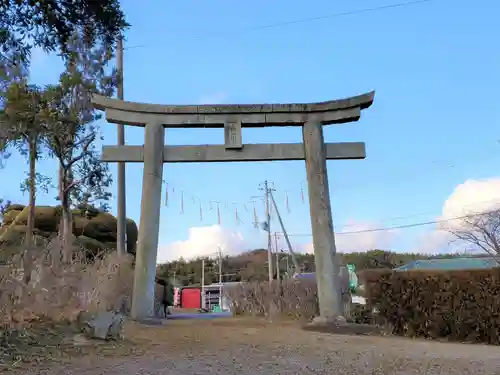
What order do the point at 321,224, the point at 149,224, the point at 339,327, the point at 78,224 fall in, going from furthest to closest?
the point at 78,224 < the point at 321,224 < the point at 149,224 < the point at 339,327

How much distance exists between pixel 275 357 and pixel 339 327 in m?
3.84

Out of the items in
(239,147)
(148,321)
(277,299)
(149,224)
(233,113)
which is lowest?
(148,321)

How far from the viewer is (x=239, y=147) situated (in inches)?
426

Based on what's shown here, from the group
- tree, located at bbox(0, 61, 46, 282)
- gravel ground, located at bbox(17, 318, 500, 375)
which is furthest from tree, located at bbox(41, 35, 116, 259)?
gravel ground, located at bbox(17, 318, 500, 375)

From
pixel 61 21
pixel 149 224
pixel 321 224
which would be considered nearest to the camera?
pixel 61 21

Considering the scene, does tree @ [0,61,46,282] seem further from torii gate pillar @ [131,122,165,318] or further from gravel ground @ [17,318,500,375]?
gravel ground @ [17,318,500,375]

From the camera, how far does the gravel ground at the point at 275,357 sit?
16.6ft

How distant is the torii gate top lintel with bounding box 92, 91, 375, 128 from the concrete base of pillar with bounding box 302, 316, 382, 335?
4319 mm

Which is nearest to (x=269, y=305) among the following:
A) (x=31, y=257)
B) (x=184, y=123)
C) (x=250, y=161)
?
(x=250, y=161)

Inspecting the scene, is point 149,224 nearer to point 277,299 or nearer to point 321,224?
point 321,224

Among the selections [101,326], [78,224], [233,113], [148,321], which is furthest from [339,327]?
[78,224]

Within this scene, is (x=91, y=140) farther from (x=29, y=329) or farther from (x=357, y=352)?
(x=357, y=352)

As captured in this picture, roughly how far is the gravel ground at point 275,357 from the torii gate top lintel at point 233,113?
4714 millimetres

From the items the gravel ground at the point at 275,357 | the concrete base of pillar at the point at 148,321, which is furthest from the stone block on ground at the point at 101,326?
the concrete base of pillar at the point at 148,321
